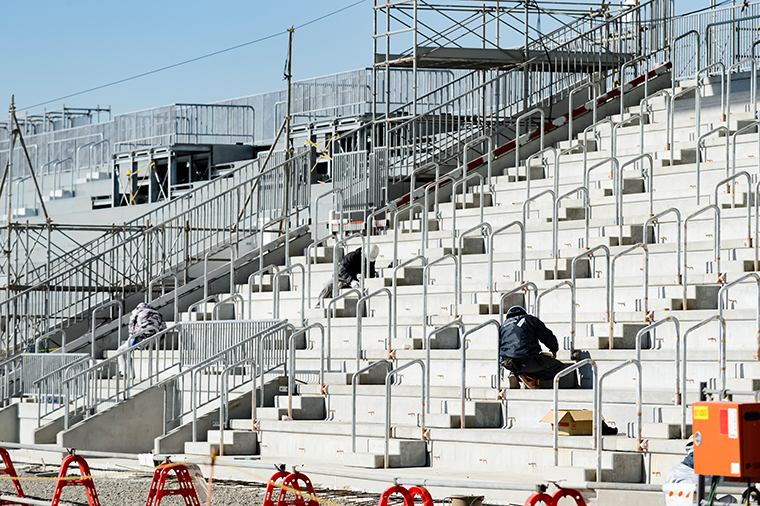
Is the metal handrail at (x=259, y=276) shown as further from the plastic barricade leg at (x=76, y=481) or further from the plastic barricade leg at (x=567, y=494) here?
the plastic barricade leg at (x=567, y=494)

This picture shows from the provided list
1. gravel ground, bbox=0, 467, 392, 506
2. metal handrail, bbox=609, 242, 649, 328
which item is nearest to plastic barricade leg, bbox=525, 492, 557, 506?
gravel ground, bbox=0, 467, 392, 506

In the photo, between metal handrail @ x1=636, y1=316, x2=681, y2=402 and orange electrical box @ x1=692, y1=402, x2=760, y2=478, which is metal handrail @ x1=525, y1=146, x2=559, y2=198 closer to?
metal handrail @ x1=636, y1=316, x2=681, y2=402

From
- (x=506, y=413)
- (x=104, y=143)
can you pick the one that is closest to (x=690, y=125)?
(x=506, y=413)

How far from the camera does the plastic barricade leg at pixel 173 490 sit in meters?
11.1

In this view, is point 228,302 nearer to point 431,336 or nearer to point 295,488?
point 431,336

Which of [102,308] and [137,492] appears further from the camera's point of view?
[102,308]

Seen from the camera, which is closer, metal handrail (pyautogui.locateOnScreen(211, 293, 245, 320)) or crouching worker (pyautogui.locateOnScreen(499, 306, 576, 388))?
crouching worker (pyautogui.locateOnScreen(499, 306, 576, 388))

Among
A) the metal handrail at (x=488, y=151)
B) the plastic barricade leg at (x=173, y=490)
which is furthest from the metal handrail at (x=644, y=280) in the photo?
the metal handrail at (x=488, y=151)

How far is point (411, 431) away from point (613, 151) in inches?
312

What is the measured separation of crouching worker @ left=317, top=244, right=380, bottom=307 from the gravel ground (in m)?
5.52

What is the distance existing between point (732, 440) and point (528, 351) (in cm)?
638

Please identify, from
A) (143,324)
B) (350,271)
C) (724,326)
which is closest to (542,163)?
(350,271)

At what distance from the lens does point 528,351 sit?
14.6m

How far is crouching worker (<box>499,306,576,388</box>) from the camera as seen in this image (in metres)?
14.6
